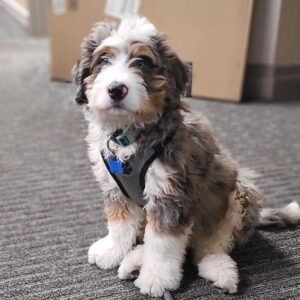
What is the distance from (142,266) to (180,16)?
183 cm

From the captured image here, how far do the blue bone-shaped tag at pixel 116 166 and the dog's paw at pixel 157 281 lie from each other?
0.87 feet

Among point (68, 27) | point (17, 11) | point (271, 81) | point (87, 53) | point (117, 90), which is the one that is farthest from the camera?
point (17, 11)

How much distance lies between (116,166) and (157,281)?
0.31 meters

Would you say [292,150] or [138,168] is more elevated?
[138,168]

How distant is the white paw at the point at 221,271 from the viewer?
4.18ft

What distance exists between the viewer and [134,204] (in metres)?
1.34

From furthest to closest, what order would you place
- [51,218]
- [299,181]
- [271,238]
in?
[299,181]
[51,218]
[271,238]

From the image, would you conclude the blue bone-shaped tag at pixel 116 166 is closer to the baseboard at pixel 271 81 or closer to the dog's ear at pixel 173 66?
the dog's ear at pixel 173 66

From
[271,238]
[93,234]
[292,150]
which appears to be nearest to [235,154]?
[292,150]

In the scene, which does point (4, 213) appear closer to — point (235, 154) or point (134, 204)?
point (134, 204)

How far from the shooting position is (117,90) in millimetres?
1077

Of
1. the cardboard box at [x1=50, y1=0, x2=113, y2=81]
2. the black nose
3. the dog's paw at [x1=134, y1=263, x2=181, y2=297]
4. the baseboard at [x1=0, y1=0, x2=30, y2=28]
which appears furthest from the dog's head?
the baseboard at [x1=0, y1=0, x2=30, y2=28]

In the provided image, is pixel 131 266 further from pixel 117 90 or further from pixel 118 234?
pixel 117 90

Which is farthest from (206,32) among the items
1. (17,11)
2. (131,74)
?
(17,11)
